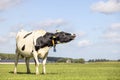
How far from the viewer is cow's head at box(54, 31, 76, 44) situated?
28219 mm

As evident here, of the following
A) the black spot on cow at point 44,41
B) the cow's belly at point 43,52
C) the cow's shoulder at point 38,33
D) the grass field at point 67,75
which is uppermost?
the cow's shoulder at point 38,33

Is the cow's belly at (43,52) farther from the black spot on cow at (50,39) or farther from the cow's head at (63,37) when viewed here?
the cow's head at (63,37)

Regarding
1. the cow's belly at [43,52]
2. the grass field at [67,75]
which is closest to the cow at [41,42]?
the cow's belly at [43,52]

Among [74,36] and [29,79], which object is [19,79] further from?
[74,36]

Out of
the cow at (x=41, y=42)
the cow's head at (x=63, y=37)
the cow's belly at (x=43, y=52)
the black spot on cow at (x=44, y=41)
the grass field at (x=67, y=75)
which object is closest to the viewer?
the grass field at (x=67, y=75)

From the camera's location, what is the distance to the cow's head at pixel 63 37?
28.2 metres

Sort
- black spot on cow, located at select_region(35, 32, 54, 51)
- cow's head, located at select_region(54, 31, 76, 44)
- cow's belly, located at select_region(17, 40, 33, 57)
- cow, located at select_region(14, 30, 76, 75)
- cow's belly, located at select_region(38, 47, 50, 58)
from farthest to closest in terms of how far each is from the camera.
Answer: cow's belly, located at select_region(17, 40, 33, 57) < black spot on cow, located at select_region(35, 32, 54, 51) < cow's belly, located at select_region(38, 47, 50, 58) < cow, located at select_region(14, 30, 76, 75) < cow's head, located at select_region(54, 31, 76, 44)

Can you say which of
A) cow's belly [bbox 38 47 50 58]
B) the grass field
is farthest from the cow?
the grass field

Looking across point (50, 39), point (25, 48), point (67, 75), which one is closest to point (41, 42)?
point (50, 39)

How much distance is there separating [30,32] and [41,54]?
246 cm

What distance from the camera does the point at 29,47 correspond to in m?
29.6

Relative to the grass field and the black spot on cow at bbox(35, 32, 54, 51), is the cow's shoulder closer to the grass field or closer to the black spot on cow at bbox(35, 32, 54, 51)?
the black spot on cow at bbox(35, 32, 54, 51)

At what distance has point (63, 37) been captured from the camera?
28.8 meters

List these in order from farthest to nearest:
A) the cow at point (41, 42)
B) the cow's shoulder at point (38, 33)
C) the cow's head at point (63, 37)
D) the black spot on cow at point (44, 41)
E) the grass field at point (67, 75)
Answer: the cow's shoulder at point (38, 33) < the black spot on cow at point (44, 41) < the cow at point (41, 42) < the cow's head at point (63, 37) < the grass field at point (67, 75)
